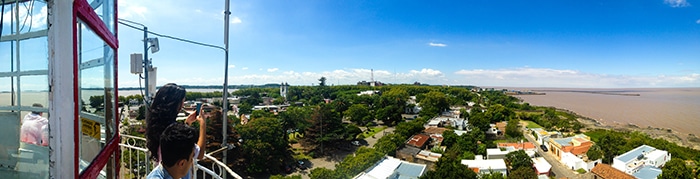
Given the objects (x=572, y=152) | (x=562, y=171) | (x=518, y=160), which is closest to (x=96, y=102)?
(x=518, y=160)

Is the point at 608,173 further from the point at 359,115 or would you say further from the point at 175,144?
the point at 359,115

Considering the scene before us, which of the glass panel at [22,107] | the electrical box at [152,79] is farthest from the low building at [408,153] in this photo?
the glass panel at [22,107]

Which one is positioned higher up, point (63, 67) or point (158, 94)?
point (63, 67)

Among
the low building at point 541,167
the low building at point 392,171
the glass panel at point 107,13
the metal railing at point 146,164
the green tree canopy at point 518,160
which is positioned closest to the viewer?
the glass panel at point 107,13

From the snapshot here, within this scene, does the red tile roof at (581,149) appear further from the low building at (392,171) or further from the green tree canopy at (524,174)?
the low building at (392,171)

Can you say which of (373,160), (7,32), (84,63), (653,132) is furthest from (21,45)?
(653,132)

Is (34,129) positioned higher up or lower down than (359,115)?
higher up

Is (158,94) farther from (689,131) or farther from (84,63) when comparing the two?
(689,131)
